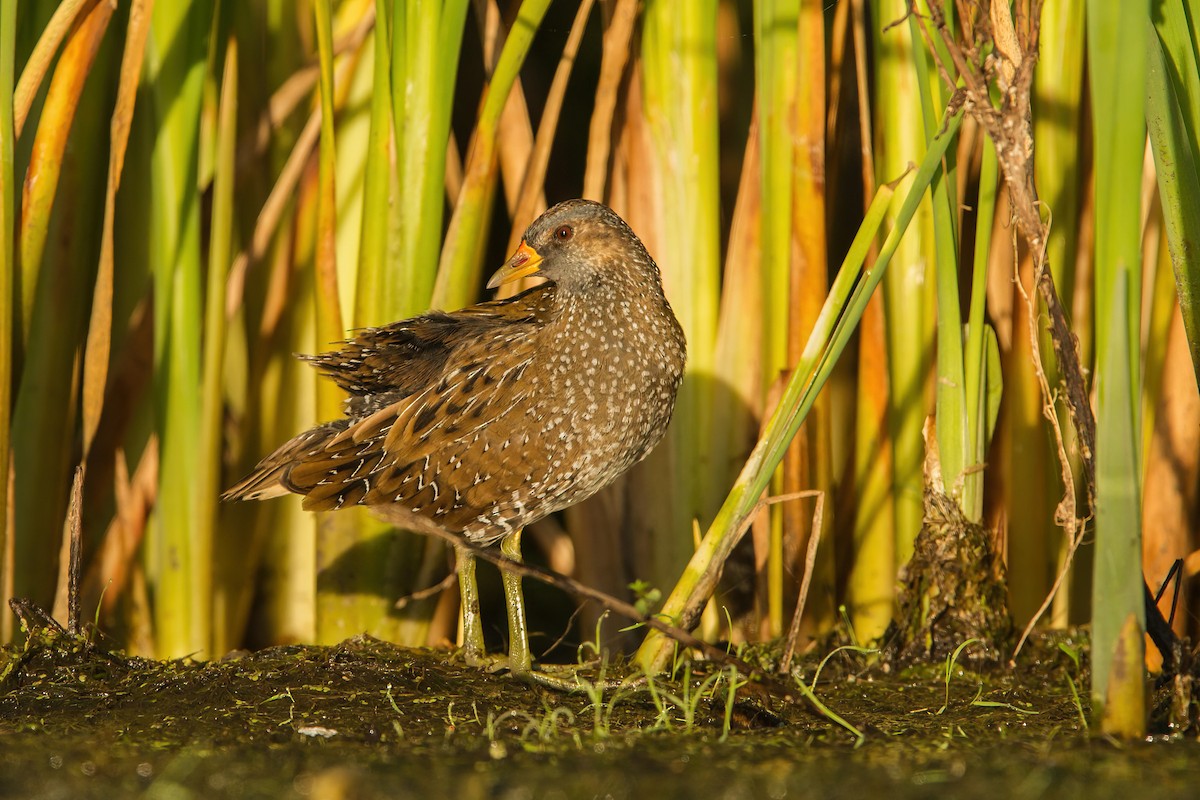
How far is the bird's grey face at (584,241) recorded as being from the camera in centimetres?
277

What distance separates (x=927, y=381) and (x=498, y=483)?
0.99m

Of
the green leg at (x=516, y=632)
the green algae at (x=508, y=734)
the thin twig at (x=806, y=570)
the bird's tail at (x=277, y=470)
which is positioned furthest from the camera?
the bird's tail at (x=277, y=470)

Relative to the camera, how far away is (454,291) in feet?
9.19

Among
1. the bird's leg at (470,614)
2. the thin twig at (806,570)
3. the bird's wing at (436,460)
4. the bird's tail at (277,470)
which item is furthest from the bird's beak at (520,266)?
the thin twig at (806,570)

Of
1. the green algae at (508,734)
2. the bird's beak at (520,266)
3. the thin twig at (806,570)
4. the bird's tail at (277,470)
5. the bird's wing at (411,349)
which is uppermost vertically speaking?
the bird's beak at (520,266)

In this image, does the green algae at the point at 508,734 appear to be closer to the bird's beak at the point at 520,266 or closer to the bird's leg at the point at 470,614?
the bird's leg at the point at 470,614

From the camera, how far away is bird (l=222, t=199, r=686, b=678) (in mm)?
2586

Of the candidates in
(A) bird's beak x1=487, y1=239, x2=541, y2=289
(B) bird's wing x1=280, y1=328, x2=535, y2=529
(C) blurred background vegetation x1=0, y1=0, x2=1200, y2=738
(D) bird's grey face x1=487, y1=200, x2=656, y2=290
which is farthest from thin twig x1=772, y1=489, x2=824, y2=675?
(A) bird's beak x1=487, y1=239, x2=541, y2=289

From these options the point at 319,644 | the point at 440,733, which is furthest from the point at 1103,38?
the point at 319,644

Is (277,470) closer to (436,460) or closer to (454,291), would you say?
(436,460)

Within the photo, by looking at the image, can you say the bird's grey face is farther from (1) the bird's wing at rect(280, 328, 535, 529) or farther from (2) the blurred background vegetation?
(1) the bird's wing at rect(280, 328, 535, 529)

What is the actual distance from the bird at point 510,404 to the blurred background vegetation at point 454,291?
14cm

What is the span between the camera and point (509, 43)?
268cm

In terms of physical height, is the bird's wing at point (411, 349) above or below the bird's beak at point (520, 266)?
below
